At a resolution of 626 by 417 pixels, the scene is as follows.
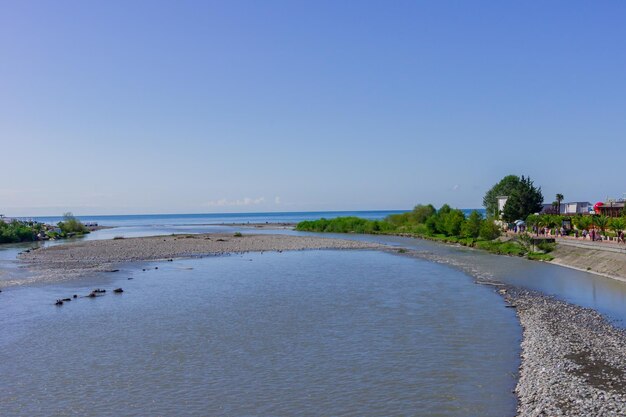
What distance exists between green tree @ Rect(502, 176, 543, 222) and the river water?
5092 centimetres

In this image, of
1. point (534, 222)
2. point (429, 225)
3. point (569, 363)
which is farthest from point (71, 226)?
point (569, 363)

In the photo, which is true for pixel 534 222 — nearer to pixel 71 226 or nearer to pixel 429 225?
pixel 429 225

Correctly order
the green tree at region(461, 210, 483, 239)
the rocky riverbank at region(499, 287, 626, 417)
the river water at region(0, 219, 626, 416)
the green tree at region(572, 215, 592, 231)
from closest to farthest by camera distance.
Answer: the rocky riverbank at region(499, 287, 626, 417), the river water at region(0, 219, 626, 416), the green tree at region(572, 215, 592, 231), the green tree at region(461, 210, 483, 239)

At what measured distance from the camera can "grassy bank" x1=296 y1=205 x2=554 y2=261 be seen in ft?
201

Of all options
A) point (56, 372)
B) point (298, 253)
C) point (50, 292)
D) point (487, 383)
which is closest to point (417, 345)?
point (487, 383)

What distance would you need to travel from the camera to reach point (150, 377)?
62.6 ft

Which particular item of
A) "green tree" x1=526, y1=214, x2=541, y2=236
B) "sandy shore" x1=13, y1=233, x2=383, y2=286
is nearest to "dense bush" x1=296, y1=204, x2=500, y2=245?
"green tree" x1=526, y1=214, x2=541, y2=236

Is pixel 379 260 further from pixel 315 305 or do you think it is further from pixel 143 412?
pixel 143 412

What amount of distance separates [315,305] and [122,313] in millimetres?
11087

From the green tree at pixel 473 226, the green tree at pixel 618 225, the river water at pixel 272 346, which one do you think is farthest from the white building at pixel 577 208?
the river water at pixel 272 346

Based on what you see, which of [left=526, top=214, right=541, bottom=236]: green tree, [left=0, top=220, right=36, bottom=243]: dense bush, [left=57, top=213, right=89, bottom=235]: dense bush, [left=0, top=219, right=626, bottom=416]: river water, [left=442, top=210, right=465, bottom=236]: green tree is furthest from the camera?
[left=57, top=213, right=89, bottom=235]: dense bush

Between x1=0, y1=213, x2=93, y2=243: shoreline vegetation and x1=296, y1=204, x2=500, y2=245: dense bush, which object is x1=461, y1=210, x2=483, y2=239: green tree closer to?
x1=296, y1=204, x2=500, y2=245: dense bush

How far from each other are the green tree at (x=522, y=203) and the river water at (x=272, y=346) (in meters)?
50.9

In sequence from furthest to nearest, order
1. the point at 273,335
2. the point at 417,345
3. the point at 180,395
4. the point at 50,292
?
the point at 50,292
the point at 273,335
the point at 417,345
the point at 180,395
